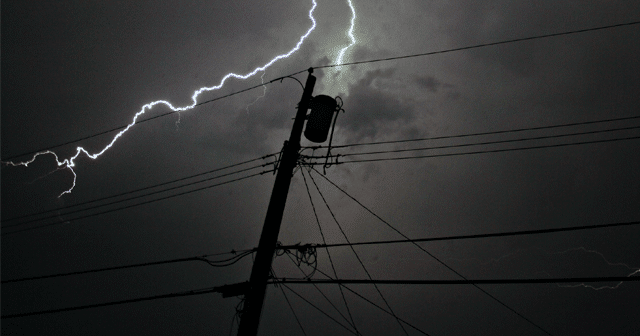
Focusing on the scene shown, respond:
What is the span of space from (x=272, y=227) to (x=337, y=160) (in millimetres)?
2080

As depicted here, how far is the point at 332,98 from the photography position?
736 centimetres

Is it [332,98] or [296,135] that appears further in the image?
[332,98]

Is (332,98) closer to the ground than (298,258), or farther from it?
farther from it

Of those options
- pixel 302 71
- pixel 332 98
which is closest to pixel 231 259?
pixel 332 98

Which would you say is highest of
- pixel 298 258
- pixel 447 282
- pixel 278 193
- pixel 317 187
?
pixel 317 187

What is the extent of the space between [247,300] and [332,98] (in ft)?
14.2

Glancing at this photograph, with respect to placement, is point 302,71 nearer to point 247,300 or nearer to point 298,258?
point 298,258

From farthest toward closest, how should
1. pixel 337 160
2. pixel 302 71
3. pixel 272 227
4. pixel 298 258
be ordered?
pixel 302 71
pixel 337 160
pixel 298 258
pixel 272 227

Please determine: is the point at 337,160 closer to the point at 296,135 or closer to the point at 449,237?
the point at 296,135

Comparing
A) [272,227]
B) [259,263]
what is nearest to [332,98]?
[272,227]

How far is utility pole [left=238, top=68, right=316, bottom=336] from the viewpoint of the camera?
5.50m

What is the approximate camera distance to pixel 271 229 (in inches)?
237

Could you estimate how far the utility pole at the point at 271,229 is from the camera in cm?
550

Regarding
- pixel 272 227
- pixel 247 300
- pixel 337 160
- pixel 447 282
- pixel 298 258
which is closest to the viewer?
pixel 447 282
